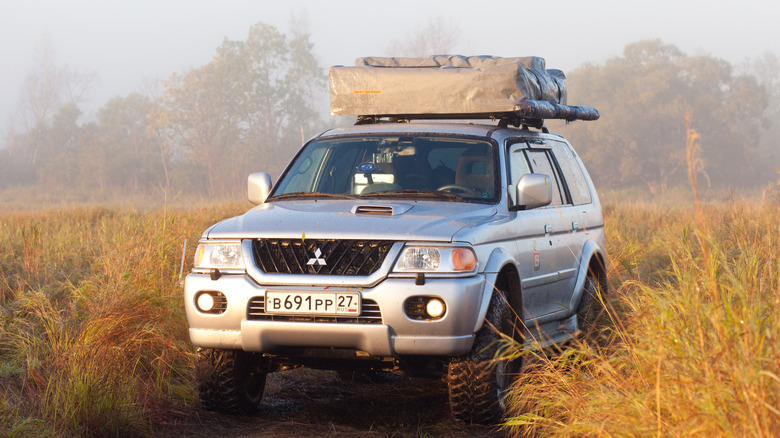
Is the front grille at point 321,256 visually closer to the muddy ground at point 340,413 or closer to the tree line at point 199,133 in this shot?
the muddy ground at point 340,413

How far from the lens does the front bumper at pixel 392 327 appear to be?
4613 millimetres

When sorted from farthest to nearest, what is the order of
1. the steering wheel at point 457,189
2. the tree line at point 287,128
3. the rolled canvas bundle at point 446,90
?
the tree line at point 287,128
the rolled canvas bundle at point 446,90
the steering wheel at point 457,189

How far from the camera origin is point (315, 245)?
4867 mm

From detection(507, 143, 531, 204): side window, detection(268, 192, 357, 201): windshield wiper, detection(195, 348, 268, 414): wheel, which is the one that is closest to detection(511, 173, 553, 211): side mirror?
detection(507, 143, 531, 204): side window

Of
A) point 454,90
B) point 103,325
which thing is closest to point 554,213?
point 454,90

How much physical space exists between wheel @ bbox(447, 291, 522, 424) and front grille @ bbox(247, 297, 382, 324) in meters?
0.54

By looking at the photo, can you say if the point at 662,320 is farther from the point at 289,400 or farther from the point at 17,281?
the point at 17,281

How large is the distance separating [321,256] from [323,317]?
0.33 m

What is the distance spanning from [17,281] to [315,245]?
14.7 ft

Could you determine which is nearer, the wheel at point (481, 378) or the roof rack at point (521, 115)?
the wheel at point (481, 378)

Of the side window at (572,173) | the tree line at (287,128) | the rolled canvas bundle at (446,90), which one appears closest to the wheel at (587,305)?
the side window at (572,173)

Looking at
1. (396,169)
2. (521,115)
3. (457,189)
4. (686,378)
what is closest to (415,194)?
(457,189)

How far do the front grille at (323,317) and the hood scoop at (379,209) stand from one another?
2.18 ft

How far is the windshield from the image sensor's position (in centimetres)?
580
